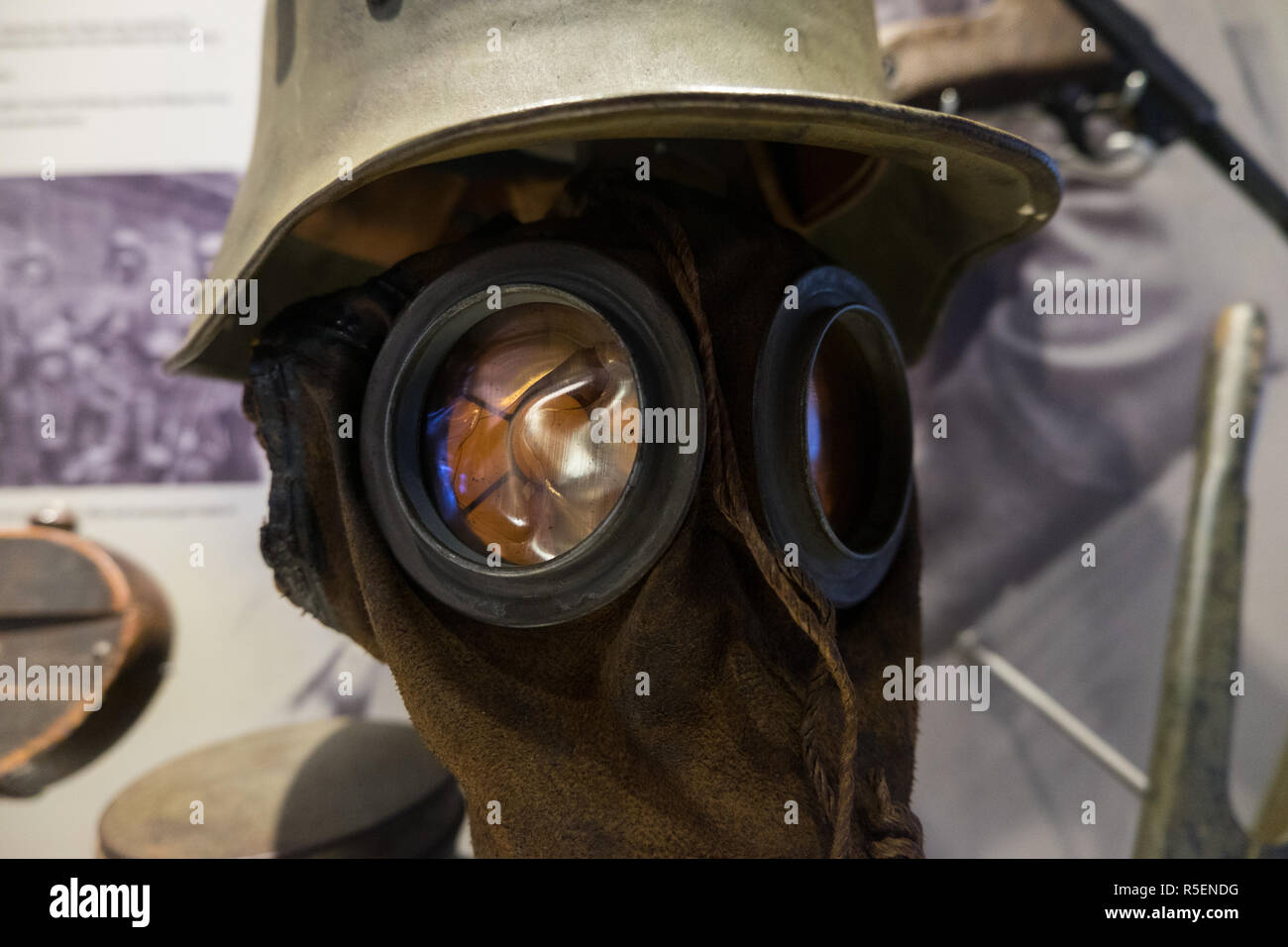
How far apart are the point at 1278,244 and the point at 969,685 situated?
0.70 metres

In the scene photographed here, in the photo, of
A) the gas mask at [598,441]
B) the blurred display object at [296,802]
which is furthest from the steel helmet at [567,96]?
the blurred display object at [296,802]

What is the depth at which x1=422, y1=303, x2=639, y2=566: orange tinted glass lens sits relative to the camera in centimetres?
55

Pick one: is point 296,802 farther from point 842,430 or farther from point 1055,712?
point 1055,712

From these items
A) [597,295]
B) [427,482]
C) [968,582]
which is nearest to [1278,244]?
[968,582]

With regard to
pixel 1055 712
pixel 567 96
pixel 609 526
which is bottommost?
pixel 1055 712

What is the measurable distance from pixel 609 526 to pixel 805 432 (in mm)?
152

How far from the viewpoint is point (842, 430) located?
0.66 m

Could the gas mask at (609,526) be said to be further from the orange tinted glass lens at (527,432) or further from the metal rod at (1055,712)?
the metal rod at (1055,712)

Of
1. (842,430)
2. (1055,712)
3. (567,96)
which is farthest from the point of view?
(1055,712)

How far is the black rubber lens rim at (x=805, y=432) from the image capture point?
0.55m

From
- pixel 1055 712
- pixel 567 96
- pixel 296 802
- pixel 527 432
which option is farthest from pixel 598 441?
pixel 1055 712

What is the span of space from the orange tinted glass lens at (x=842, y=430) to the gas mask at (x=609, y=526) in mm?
60

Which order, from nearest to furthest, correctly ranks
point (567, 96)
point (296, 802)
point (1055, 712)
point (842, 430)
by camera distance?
point (567, 96) < point (842, 430) < point (296, 802) < point (1055, 712)

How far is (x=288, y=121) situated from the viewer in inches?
24.7
